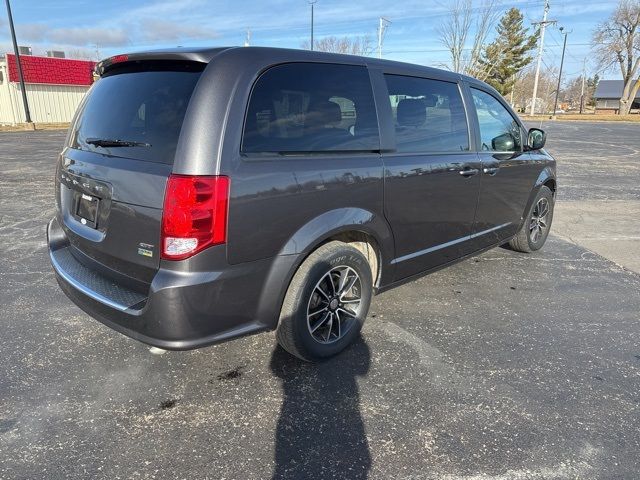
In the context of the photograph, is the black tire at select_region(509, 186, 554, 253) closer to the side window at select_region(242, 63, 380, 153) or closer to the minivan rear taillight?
the side window at select_region(242, 63, 380, 153)

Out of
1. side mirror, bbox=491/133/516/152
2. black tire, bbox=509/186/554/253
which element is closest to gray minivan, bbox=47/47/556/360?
side mirror, bbox=491/133/516/152

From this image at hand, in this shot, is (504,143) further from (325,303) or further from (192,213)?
(192,213)

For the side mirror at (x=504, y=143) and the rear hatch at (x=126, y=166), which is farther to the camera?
the side mirror at (x=504, y=143)

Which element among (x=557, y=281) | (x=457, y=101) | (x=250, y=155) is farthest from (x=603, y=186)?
(x=250, y=155)

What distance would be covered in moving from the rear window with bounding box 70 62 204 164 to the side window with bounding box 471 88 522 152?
2621 mm

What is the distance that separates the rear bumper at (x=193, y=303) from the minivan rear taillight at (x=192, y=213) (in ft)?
0.37

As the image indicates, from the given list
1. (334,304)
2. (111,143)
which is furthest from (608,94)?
(111,143)

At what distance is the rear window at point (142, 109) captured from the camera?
2.43 meters

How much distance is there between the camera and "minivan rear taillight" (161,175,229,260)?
2271 millimetres

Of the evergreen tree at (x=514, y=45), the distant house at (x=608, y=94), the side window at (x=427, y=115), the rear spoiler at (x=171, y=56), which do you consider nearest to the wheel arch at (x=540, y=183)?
Result: the side window at (x=427, y=115)

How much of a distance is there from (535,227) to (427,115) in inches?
100.0

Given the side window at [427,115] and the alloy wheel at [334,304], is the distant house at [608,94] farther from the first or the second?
the alloy wheel at [334,304]

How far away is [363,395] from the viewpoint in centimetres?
277

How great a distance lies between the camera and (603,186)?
33.3 ft
